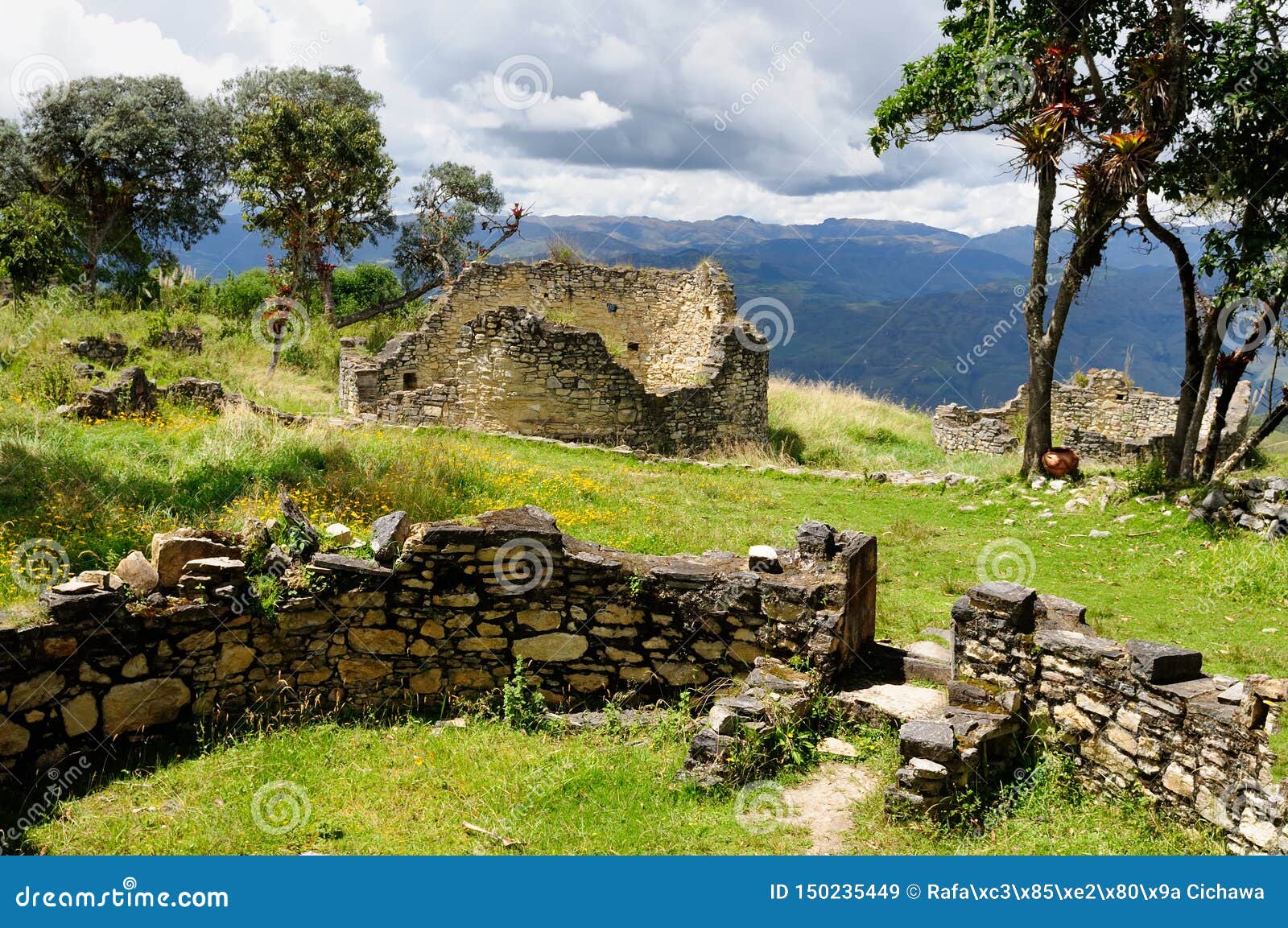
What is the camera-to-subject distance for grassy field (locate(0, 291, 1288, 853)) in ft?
18.5

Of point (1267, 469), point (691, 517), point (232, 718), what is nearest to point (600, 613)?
point (232, 718)

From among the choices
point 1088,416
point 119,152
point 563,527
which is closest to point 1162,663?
point 563,527

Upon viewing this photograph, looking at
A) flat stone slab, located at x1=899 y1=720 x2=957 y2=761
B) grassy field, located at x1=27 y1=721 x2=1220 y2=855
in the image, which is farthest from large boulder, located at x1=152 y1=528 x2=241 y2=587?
flat stone slab, located at x1=899 y1=720 x2=957 y2=761

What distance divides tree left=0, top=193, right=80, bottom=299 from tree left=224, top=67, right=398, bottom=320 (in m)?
6.47

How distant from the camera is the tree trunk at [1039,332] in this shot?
51.9 feet

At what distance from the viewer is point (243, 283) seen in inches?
1143

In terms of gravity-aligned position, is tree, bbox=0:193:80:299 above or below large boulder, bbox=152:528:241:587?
above

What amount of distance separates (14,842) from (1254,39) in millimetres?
17714

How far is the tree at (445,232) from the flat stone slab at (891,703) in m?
29.3

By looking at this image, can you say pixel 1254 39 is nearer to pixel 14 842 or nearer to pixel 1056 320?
pixel 1056 320

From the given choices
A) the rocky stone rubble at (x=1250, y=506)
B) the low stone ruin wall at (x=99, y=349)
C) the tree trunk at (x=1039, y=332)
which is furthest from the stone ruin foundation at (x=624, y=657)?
the low stone ruin wall at (x=99, y=349)

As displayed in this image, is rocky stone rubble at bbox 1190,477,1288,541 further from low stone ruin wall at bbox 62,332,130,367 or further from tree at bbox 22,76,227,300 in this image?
tree at bbox 22,76,227,300

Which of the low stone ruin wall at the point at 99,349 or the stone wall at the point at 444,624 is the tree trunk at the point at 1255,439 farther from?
the low stone ruin wall at the point at 99,349

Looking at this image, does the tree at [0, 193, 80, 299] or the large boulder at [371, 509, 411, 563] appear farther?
the tree at [0, 193, 80, 299]
